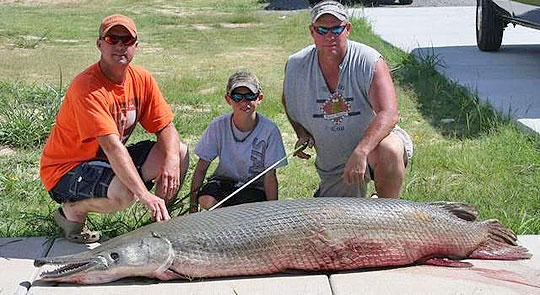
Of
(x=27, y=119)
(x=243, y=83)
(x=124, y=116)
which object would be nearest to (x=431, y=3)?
(x=27, y=119)

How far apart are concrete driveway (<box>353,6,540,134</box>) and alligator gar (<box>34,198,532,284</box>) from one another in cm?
309

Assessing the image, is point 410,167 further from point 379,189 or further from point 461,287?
point 461,287

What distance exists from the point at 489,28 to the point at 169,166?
7.87 meters

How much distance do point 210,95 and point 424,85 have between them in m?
2.38

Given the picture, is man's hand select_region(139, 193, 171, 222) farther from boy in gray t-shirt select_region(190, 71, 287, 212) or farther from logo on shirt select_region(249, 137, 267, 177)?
logo on shirt select_region(249, 137, 267, 177)

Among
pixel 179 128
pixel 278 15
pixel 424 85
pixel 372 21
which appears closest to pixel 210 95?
pixel 179 128

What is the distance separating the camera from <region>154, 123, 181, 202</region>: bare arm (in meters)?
5.36

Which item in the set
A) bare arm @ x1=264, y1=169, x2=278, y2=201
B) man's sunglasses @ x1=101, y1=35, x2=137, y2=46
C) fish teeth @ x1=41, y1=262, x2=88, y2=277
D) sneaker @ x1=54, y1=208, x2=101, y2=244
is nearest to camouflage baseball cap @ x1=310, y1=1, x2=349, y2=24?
bare arm @ x1=264, y1=169, x2=278, y2=201

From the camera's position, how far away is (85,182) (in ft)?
17.1

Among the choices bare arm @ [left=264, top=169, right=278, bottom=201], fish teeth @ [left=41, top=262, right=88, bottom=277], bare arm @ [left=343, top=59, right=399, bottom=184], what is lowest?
fish teeth @ [left=41, top=262, right=88, bottom=277]

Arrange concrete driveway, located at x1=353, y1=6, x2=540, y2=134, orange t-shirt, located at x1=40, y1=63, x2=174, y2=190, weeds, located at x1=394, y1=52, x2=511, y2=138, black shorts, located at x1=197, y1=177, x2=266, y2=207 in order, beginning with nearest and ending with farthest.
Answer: orange t-shirt, located at x1=40, y1=63, x2=174, y2=190 → black shorts, located at x1=197, y1=177, x2=266, y2=207 → weeds, located at x1=394, y1=52, x2=511, y2=138 → concrete driveway, located at x1=353, y1=6, x2=540, y2=134

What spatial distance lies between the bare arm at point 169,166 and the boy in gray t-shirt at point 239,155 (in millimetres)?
179

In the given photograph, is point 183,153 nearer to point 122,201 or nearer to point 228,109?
point 122,201

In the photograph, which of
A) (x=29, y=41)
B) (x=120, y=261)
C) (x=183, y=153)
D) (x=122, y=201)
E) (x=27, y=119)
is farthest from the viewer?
(x=29, y=41)
